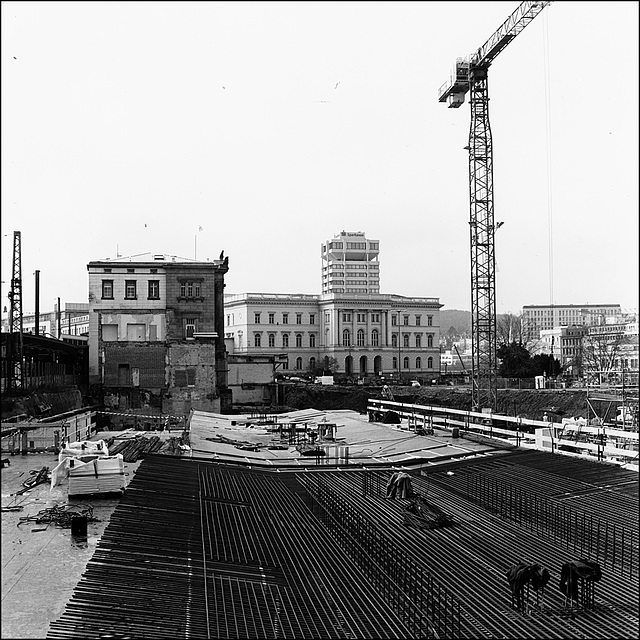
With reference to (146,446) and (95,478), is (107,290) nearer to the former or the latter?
(146,446)

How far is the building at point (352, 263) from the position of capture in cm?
12506

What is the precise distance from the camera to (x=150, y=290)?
52.5 m

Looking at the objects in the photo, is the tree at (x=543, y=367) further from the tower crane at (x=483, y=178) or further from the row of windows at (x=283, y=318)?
the row of windows at (x=283, y=318)

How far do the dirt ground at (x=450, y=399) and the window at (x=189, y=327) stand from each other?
12234mm

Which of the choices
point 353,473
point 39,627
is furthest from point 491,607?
point 353,473

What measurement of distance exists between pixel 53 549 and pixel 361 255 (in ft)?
382

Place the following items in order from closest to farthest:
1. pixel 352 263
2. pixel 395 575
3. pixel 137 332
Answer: pixel 395 575, pixel 137 332, pixel 352 263

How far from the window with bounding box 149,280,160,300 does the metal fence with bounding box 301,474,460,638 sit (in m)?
38.3

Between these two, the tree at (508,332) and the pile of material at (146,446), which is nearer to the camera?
the pile of material at (146,446)

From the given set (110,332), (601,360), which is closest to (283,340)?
(601,360)

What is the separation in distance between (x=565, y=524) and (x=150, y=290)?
137 ft

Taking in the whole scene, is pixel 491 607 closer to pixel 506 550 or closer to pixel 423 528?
pixel 506 550

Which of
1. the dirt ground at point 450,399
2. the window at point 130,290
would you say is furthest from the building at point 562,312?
the window at point 130,290

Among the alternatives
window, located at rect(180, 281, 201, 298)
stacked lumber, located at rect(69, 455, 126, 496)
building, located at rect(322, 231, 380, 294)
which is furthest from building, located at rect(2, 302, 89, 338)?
stacked lumber, located at rect(69, 455, 126, 496)
